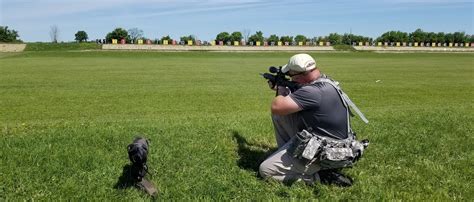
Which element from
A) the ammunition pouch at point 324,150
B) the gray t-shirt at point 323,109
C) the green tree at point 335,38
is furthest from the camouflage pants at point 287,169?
the green tree at point 335,38

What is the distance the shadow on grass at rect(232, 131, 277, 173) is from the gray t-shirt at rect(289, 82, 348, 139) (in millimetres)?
1153

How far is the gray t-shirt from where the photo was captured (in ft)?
16.9

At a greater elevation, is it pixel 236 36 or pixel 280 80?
pixel 236 36

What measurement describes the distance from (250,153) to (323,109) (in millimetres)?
1846

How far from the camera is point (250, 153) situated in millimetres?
6758

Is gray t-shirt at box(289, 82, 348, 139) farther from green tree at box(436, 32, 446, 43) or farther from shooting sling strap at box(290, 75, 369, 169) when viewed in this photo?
green tree at box(436, 32, 446, 43)

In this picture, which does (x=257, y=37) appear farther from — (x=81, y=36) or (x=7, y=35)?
(x=7, y=35)

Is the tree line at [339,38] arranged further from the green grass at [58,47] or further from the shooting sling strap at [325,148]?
the shooting sling strap at [325,148]

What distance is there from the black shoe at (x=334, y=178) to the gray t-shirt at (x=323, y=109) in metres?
0.46

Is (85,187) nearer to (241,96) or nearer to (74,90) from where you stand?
(241,96)

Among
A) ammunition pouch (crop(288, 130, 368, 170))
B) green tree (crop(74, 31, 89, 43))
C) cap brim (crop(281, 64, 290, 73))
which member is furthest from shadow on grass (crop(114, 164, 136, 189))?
green tree (crop(74, 31, 89, 43))

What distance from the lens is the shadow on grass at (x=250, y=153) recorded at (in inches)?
244

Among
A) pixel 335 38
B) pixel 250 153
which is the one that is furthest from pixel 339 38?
pixel 250 153

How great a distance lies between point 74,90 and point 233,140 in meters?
12.5
